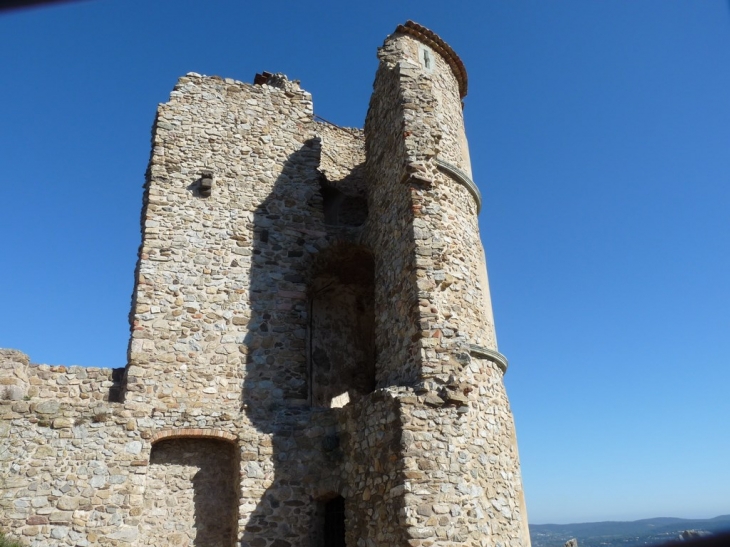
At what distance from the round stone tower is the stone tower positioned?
0.03m

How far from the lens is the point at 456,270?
9.13 meters

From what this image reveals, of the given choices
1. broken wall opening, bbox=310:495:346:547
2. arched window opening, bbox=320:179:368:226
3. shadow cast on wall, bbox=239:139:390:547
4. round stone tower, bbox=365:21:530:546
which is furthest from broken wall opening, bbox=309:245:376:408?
broken wall opening, bbox=310:495:346:547

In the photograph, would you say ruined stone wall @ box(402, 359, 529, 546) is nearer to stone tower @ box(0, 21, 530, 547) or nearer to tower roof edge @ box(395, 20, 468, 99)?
stone tower @ box(0, 21, 530, 547)

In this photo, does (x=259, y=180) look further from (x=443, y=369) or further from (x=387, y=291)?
(x=443, y=369)

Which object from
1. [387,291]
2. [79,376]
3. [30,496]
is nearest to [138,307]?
[79,376]

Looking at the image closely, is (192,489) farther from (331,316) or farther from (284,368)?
(331,316)

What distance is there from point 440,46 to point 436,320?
6483 millimetres

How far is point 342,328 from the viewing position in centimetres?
1255

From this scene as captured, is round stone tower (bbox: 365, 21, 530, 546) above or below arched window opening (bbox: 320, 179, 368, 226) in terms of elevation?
below

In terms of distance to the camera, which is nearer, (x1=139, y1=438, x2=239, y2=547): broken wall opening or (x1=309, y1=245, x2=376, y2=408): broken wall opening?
(x1=139, y1=438, x2=239, y2=547): broken wall opening

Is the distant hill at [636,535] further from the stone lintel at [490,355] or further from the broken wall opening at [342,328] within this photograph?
the broken wall opening at [342,328]

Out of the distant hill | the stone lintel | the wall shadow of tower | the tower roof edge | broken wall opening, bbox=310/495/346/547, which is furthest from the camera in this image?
the tower roof edge

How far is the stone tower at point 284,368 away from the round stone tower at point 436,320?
0.11ft

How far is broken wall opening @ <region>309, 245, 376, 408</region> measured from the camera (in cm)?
1183
